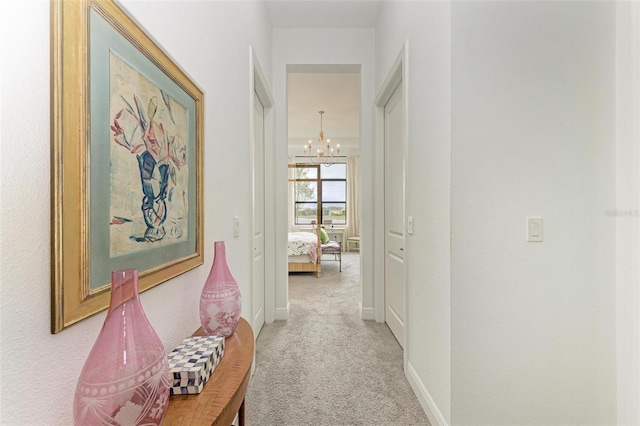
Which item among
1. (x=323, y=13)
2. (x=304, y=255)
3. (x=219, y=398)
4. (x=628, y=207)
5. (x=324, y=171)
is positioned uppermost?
(x=323, y=13)

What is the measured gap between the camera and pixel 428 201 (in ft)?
5.61

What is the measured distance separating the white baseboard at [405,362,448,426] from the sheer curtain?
6707mm

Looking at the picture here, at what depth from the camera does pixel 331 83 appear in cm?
466

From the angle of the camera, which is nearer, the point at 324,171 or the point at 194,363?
the point at 194,363

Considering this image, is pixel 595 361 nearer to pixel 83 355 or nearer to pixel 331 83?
pixel 83 355

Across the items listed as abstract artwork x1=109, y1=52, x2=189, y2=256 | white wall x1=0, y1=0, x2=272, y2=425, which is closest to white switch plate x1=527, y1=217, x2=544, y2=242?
abstract artwork x1=109, y1=52, x2=189, y2=256

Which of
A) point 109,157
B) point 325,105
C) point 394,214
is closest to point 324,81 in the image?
point 325,105

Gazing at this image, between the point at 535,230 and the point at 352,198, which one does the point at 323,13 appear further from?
the point at 352,198

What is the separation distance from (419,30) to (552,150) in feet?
3.25

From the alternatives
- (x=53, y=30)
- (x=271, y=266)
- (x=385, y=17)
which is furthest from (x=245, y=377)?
(x=385, y=17)

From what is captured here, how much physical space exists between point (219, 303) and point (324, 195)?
781cm

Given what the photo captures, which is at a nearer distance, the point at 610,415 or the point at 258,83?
the point at 610,415

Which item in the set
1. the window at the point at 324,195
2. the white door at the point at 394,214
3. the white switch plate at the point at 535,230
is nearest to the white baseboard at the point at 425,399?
the white door at the point at 394,214

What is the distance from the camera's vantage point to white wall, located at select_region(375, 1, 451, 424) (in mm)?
1503
